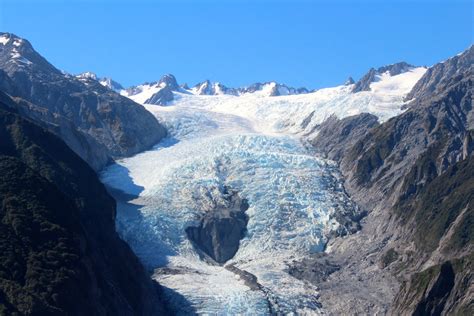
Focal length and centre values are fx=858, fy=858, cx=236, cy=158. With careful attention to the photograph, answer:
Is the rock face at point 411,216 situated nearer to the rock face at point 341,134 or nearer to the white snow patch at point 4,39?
the rock face at point 341,134

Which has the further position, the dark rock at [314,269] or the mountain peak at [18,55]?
the mountain peak at [18,55]

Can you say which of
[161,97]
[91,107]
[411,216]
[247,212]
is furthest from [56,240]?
[161,97]

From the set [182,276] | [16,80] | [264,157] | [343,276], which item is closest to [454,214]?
[343,276]

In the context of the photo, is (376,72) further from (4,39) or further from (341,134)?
(4,39)

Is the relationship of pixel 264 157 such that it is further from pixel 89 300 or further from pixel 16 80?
pixel 89 300

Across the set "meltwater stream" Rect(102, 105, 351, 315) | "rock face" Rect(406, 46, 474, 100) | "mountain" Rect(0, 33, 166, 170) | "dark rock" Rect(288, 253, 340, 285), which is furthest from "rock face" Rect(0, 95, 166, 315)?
"rock face" Rect(406, 46, 474, 100)

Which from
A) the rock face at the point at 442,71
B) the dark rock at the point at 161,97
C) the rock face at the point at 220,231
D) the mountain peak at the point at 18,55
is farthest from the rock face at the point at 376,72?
the rock face at the point at 220,231
